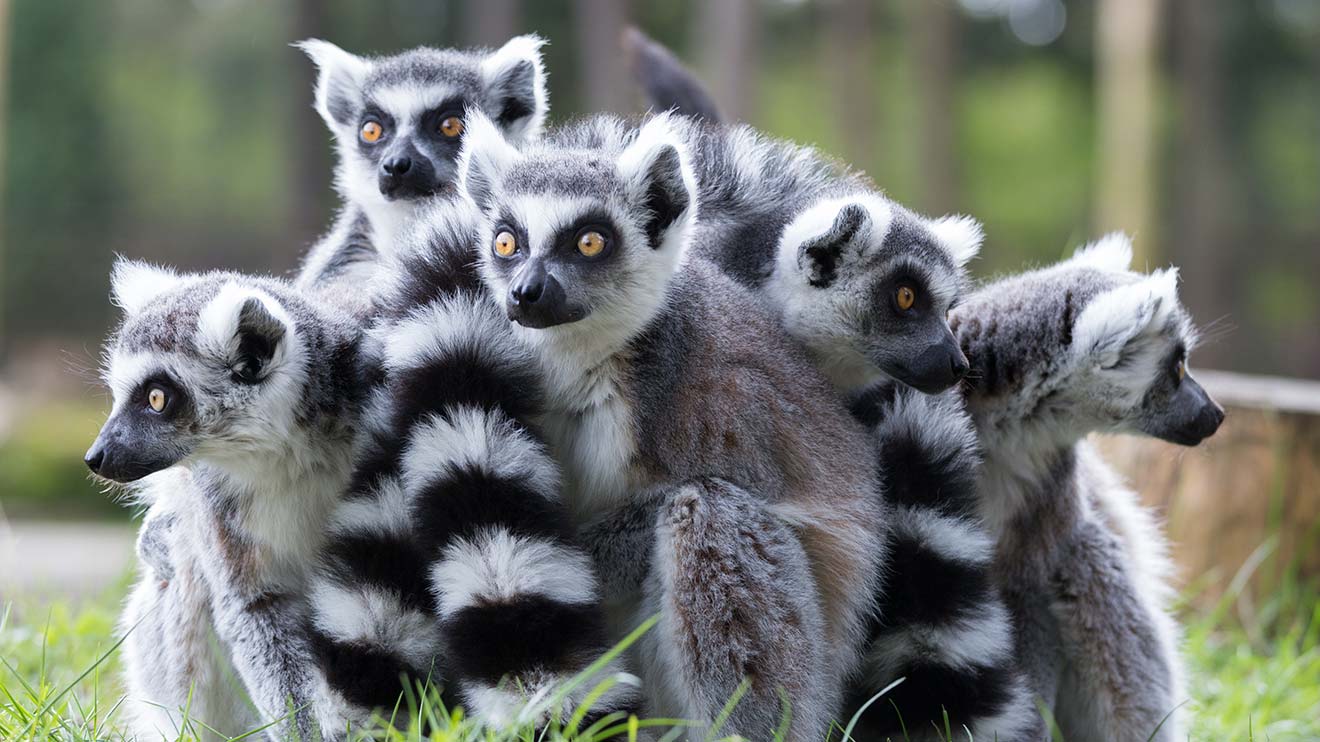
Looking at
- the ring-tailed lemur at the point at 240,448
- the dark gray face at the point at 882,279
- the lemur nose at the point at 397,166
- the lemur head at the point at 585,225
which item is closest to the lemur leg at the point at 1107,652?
the dark gray face at the point at 882,279

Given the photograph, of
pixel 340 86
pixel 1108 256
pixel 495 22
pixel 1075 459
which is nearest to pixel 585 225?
pixel 1075 459

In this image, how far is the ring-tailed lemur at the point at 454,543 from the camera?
3.00 metres

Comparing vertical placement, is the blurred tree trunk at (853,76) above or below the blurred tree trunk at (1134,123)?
below

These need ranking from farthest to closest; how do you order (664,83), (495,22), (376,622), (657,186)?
(495,22), (664,83), (657,186), (376,622)

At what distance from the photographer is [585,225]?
3525 millimetres

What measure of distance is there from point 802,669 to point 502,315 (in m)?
1.21

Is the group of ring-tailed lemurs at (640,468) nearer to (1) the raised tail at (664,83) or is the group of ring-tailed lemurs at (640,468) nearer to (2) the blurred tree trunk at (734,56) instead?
(1) the raised tail at (664,83)

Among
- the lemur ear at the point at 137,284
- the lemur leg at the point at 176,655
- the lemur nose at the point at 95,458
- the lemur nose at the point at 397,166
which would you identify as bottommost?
the lemur leg at the point at 176,655

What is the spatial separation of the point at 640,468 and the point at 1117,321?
175cm

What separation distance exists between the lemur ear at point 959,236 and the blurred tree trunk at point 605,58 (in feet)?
22.1

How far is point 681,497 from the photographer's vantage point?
3.21m

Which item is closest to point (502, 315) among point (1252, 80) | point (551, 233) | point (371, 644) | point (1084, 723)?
point (551, 233)

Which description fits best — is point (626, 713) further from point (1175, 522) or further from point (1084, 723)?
point (1175, 522)

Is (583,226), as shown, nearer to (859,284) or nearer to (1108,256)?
(859,284)
